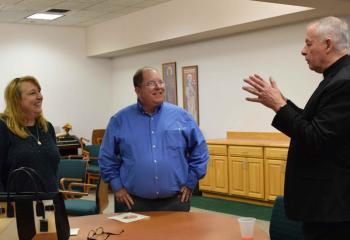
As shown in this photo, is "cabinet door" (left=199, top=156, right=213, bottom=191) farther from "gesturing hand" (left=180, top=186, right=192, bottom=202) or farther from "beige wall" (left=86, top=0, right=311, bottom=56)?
"gesturing hand" (left=180, top=186, right=192, bottom=202)

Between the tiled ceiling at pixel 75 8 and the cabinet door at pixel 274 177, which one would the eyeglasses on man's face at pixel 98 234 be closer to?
the cabinet door at pixel 274 177

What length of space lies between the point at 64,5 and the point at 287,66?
146 inches

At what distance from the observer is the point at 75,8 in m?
8.38

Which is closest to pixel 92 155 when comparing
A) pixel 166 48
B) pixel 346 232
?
pixel 166 48

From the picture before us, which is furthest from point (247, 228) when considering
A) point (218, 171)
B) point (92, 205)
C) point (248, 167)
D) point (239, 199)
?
point (218, 171)

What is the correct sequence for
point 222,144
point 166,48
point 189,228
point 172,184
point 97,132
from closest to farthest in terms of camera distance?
point 189,228 < point 172,184 < point 222,144 < point 166,48 < point 97,132

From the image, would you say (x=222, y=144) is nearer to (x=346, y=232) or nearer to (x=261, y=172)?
(x=261, y=172)

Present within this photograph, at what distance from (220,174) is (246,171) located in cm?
50

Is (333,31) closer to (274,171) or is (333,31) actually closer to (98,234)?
(98,234)

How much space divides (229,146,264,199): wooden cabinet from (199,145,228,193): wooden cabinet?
10 cm

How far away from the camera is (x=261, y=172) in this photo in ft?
21.9

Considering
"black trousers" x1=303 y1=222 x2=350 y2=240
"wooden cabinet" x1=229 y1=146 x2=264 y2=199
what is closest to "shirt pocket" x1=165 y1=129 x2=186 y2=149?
"black trousers" x1=303 y1=222 x2=350 y2=240

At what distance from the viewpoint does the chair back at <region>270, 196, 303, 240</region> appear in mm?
2672

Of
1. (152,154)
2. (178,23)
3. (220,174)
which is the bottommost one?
(220,174)
